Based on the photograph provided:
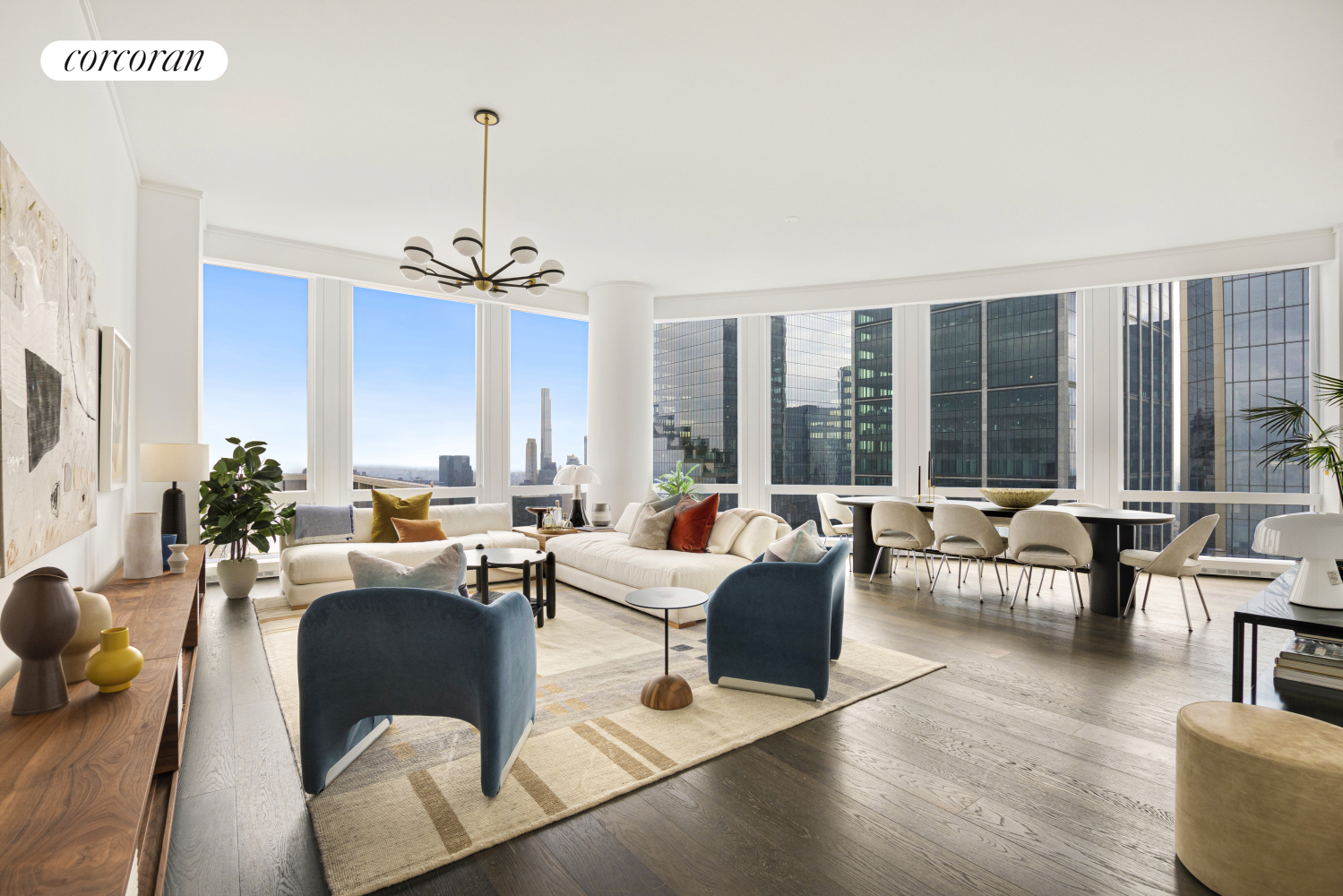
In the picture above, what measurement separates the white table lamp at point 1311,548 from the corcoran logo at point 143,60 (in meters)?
4.67

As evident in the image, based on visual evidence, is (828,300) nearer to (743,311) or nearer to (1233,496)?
(743,311)

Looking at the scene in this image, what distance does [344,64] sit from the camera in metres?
3.27

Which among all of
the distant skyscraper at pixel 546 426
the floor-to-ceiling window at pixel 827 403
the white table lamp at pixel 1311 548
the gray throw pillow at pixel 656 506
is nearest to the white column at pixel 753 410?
the floor-to-ceiling window at pixel 827 403

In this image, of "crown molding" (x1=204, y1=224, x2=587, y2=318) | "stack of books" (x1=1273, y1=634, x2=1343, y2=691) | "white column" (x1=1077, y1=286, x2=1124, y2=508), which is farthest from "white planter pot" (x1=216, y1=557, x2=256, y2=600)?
"white column" (x1=1077, y1=286, x2=1124, y2=508)

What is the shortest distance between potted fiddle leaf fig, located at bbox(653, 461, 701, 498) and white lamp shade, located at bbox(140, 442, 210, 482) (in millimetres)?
4404

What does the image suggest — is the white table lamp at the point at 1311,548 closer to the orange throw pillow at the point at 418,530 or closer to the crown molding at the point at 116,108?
the crown molding at the point at 116,108

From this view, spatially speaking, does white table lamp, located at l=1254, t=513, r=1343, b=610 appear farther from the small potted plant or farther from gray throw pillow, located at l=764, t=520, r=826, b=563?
the small potted plant

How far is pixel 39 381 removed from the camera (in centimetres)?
208

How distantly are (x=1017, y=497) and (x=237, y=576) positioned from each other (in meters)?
6.10

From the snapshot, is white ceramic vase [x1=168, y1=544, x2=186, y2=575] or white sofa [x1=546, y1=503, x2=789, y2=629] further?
white sofa [x1=546, y1=503, x2=789, y2=629]

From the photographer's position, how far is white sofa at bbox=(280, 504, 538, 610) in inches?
186

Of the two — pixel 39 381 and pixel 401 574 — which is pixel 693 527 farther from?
pixel 39 381

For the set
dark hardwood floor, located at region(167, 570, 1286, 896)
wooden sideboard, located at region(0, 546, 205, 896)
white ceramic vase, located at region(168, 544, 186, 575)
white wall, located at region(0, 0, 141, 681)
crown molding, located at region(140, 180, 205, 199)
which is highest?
crown molding, located at region(140, 180, 205, 199)

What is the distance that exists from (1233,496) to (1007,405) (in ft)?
6.76
